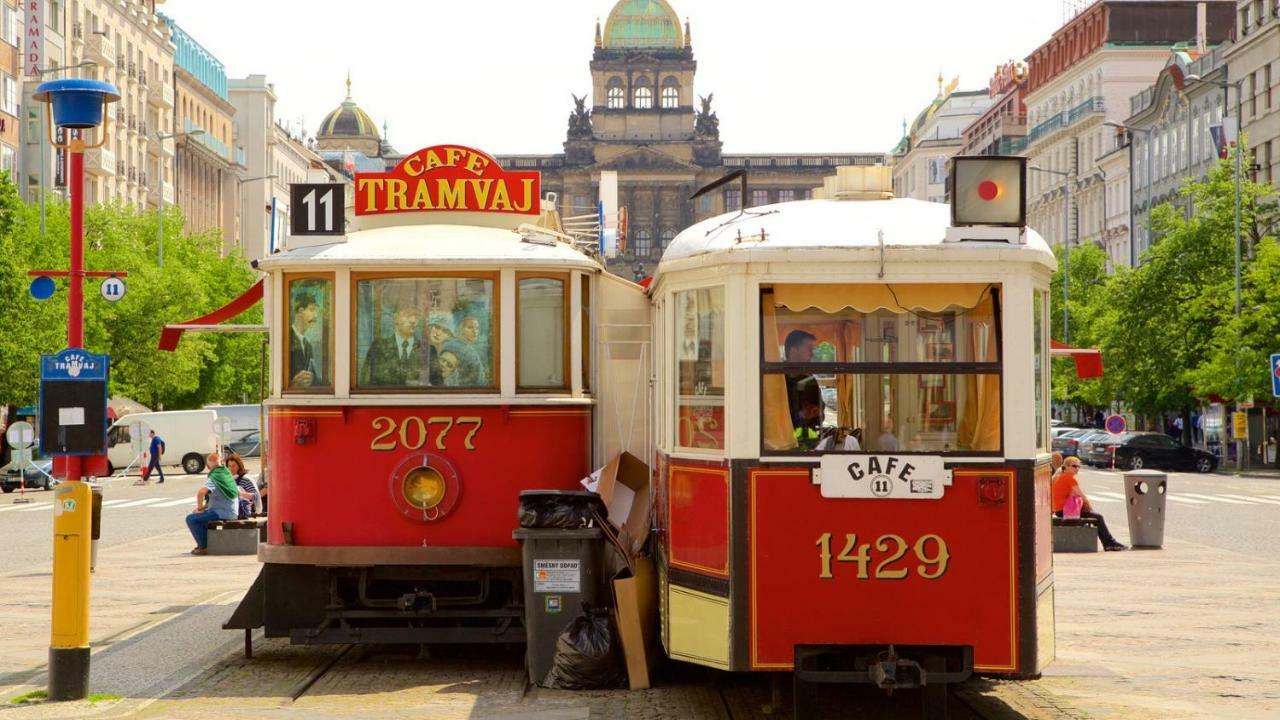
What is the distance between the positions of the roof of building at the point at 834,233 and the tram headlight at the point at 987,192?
128mm

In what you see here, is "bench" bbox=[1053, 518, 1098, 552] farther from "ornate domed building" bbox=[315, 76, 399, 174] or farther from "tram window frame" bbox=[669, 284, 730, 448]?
"ornate domed building" bbox=[315, 76, 399, 174]

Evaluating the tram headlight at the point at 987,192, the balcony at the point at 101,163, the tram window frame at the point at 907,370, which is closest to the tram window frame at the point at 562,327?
the tram window frame at the point at 907,370

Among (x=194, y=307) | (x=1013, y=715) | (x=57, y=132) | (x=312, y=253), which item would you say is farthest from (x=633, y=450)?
(x=194, y=307)

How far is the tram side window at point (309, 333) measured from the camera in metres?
12.9

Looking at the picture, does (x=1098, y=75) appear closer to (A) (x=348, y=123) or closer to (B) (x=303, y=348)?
(B) (x=303, y=348)

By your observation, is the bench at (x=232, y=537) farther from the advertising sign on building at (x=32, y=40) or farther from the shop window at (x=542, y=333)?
the advertising sign on building at (x=32, y=40)

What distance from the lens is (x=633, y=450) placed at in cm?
1331

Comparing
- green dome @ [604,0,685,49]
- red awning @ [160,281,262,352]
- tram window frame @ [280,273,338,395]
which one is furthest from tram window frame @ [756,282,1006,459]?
green dome @ [604,0,685,49]

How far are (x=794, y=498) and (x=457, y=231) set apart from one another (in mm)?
4292

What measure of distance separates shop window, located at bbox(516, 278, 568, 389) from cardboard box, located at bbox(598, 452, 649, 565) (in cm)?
68

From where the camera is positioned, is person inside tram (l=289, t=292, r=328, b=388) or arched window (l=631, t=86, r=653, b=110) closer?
person inside tram (l=289, t=292, r=328, b=388)

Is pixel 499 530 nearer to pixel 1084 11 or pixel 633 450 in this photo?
pixel 633 450

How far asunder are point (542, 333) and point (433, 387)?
2.54ft

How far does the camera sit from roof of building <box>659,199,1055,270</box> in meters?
10.1
